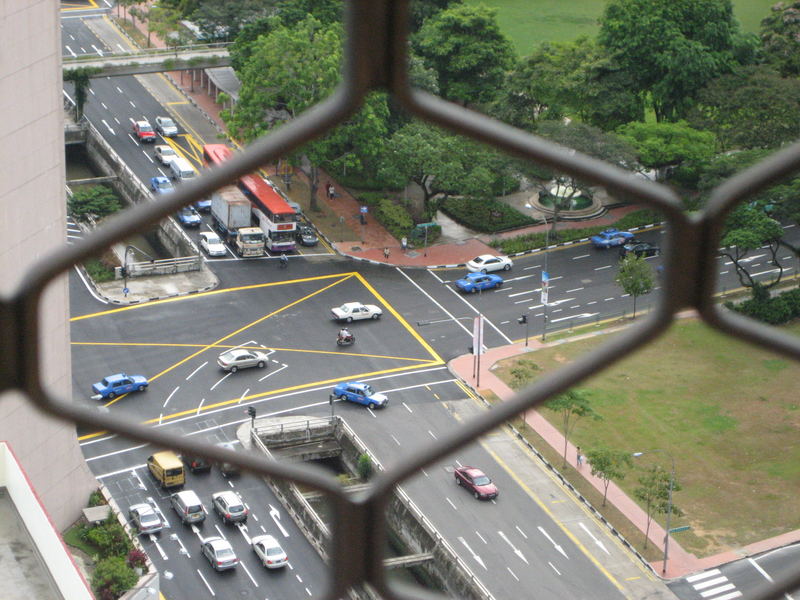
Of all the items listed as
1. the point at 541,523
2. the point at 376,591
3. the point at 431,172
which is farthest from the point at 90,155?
the point at 376,591

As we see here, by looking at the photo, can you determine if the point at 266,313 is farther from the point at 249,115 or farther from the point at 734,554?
the point at 734,554

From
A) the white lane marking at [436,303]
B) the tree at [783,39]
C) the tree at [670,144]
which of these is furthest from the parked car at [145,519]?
the tree at [783,39]

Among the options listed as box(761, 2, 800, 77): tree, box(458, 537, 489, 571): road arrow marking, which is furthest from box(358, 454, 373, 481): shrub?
box(761, 2, 800, 77): tree

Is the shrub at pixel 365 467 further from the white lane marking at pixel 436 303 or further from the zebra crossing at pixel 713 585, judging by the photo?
the white lane marking at pixel 436 303

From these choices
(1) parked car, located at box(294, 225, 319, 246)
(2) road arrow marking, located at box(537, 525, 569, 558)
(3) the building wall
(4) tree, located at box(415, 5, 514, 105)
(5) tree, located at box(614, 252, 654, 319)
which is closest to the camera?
(3) the building wall

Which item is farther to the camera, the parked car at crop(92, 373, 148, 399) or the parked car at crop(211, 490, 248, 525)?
the parked car at crop(92, 373, 148, 399)

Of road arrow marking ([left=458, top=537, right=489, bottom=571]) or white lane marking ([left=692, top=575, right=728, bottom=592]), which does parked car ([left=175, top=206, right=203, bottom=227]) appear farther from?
white lane marking ([left=692, top=575, right=728, bottom=592])

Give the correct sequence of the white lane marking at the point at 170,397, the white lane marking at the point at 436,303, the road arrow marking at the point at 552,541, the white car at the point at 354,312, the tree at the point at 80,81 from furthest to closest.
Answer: the tree at the point at 80,81
the white lane marking at the point at 436,303
the white car at the point at 354,312
the white lane marking at the point at 170,397
the road arrow marking at the point at 552,541

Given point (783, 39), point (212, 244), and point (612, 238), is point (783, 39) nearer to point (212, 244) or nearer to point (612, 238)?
point (612, 238)
